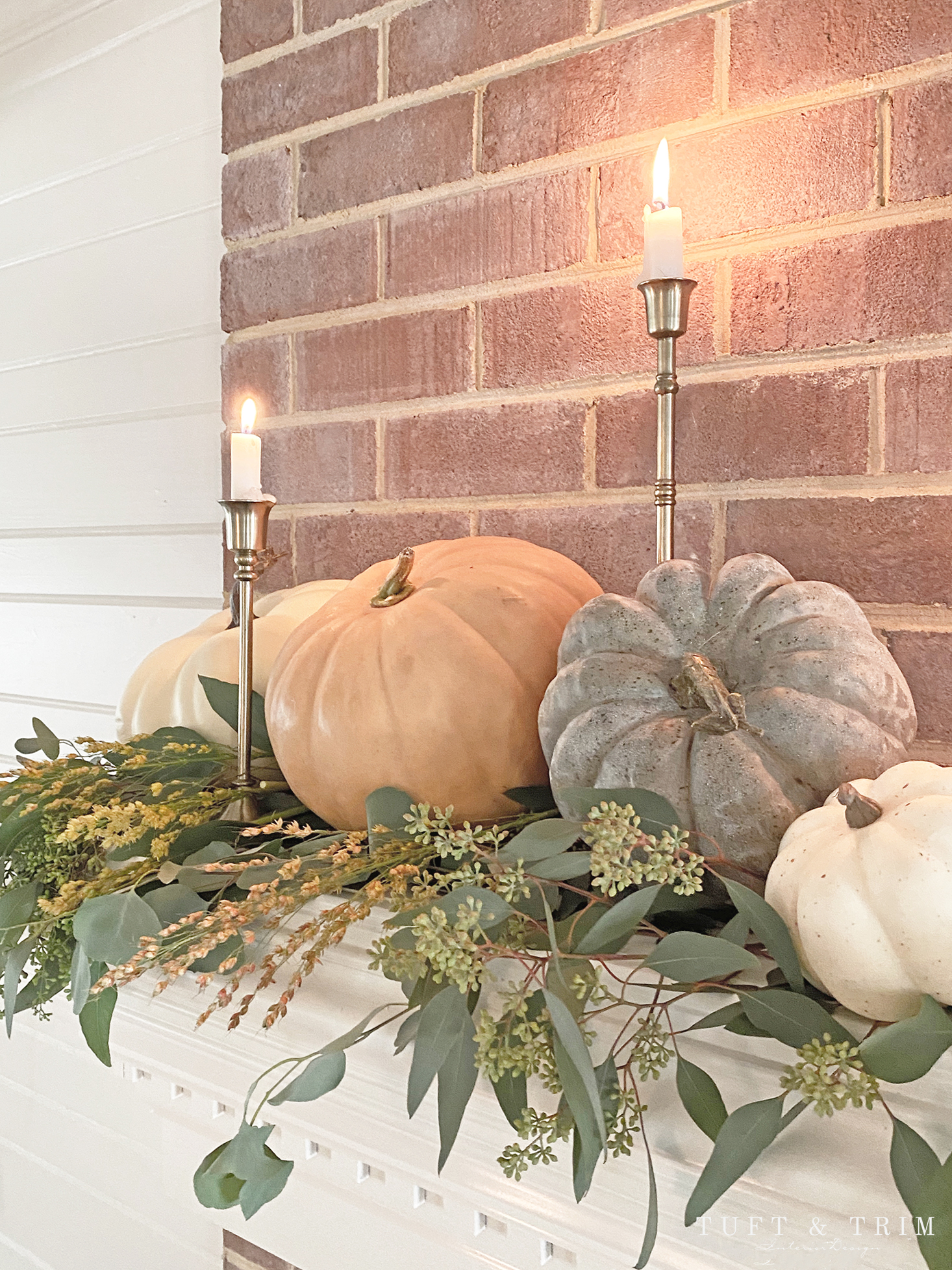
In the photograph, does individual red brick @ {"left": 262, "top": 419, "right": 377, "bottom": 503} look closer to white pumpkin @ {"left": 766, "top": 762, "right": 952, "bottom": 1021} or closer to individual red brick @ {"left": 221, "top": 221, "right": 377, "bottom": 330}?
individual red brick @ {"left": 221, "top": 221, "right": 377, "bottom": 330}

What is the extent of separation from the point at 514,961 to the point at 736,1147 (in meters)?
0.17

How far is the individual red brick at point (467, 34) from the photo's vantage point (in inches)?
42.7

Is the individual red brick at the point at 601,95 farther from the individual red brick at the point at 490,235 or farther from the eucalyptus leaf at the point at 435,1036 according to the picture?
the eucalyptus leaf at the point at 435,1036

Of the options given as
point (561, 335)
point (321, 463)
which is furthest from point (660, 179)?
point (321, 463)

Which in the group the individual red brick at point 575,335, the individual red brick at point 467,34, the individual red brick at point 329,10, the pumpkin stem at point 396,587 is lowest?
the pumpkin stem at point 396,587

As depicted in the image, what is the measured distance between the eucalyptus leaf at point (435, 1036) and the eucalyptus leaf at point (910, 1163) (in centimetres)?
22

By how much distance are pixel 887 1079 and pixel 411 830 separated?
0.95 feet

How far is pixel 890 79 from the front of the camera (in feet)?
2.89

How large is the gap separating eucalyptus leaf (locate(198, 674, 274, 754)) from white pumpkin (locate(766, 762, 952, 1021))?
0.54m

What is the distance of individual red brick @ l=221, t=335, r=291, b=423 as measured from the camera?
52.7 inches

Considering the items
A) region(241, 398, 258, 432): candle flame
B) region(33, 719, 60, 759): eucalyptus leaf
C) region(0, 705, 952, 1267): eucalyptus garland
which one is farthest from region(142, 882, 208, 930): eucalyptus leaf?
region(241, 398, 258, 432): candle flame

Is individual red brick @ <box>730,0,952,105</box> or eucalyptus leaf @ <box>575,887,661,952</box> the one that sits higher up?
individual red brick @ <box>730,0,952,105</box>

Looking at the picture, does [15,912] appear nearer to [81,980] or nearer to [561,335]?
[81,980]

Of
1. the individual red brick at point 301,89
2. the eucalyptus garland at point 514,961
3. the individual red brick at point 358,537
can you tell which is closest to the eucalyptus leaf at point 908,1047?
the eucalyptus garland at point 514,961
